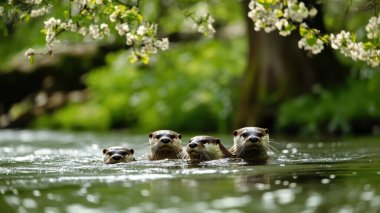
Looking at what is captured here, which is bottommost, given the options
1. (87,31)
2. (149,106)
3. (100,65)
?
(87,31)

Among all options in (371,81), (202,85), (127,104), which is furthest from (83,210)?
(127,104)

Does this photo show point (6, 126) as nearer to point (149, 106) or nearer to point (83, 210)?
point (149, 106)

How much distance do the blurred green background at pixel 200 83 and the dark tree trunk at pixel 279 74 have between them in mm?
25

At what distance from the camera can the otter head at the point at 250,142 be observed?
13156 mm

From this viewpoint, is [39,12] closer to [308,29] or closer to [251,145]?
[308,29]

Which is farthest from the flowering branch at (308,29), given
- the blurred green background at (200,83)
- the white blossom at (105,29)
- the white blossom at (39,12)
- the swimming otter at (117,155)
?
the swimming otter at (117,155)

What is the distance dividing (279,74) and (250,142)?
375 inches

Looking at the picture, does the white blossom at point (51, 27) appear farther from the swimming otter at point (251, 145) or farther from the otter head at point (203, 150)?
the swimming otter at point (251, 145)

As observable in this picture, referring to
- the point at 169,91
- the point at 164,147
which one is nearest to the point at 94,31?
the point at 164,147

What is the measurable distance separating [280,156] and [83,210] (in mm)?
6758

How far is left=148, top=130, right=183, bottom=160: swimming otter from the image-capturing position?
1366 cm

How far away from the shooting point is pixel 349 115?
68.9 feet

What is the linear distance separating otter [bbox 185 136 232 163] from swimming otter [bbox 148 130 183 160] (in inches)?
24.4

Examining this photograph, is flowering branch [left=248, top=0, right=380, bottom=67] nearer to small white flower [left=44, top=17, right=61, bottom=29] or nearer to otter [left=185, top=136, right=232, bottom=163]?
small white flower [left=44, top=17, right=61, bottom=29]
